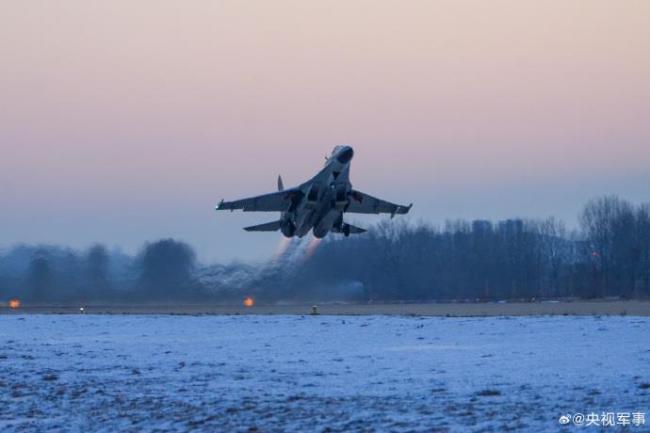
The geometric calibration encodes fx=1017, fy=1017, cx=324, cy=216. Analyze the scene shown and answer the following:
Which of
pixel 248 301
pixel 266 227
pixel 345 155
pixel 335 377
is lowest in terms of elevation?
pixel 335 377

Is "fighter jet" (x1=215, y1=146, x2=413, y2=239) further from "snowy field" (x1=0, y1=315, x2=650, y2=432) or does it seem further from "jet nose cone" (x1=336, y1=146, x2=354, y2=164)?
"snowy field" (x1=0, y1=315, x2=650, y2=432)

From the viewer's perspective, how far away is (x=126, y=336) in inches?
1374

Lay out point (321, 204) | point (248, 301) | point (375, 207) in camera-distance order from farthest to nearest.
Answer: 1. point (248, 301)
2. point (375, 207)
3. point (321, 204)

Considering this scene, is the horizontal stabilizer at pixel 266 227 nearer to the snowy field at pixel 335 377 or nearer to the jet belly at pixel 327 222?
the jet belly at pixel 327 222

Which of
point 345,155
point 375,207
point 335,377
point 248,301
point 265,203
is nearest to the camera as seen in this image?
point 335,377

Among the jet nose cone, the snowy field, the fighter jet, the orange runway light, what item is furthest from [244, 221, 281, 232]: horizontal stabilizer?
the snowy field

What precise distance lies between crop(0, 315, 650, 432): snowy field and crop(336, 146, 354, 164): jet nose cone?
6857mm

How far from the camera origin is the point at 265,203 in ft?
153

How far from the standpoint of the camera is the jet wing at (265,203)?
1787 inches

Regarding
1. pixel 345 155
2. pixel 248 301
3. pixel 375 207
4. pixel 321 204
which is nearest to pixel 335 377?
pixel 345 155

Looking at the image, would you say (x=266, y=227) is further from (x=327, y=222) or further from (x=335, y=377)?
(x=335, y=377)

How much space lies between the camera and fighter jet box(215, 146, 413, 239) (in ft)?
134

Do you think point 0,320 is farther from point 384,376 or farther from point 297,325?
point 384,376

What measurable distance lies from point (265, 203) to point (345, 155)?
825 cm
